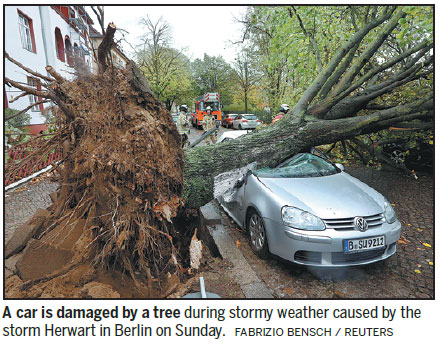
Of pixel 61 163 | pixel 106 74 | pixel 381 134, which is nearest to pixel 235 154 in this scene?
pixel 106 74

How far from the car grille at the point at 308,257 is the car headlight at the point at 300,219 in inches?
11.6

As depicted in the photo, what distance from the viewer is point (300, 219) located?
3348 millimetres

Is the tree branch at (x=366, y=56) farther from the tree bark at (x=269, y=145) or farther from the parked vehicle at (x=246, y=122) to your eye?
the parked vehicle at (x=246, y=122)

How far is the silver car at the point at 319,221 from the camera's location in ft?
10.6

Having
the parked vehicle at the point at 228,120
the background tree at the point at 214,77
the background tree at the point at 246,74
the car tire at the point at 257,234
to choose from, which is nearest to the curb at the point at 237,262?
the car tire at the point at 257,234

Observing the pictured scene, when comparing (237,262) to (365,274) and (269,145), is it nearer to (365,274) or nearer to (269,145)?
(365,274)

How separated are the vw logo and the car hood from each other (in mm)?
69

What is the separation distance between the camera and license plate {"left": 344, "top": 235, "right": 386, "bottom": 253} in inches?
126

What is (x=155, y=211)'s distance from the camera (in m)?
3.37

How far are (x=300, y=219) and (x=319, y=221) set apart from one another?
208 millimetres

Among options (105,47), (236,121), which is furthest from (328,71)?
(236,121)

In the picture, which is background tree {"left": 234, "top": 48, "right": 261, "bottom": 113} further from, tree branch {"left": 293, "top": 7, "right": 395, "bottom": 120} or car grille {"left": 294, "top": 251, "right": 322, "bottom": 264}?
car grille {"left": 294, "top": 251, "right": 322, "bottom": 264}

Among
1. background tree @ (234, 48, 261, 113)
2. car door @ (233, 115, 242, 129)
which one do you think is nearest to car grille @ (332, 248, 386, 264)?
car door @ (233, 115, 242, 129)

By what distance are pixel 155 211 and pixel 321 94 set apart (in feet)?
14.1
